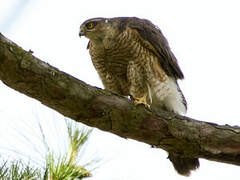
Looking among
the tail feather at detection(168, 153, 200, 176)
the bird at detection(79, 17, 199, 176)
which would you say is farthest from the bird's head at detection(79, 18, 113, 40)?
the tail feather at detection(168, 153, 200, 176)

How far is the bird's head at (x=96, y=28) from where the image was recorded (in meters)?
6.23

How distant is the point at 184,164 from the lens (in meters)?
5.58

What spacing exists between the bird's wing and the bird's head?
0.21 meters

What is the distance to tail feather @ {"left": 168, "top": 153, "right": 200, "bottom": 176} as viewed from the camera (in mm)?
5504

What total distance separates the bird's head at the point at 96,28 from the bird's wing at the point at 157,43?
8.4 inches

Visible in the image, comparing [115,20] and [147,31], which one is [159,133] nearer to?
[147,31]

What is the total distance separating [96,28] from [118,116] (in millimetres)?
2104

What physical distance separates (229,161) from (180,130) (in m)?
0.56

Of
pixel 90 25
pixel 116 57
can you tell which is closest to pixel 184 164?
pixel 116 57

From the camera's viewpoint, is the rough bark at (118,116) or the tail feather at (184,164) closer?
the rough bark at (118,116)

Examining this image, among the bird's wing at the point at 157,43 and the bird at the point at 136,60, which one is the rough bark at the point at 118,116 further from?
the bird's wing at the point at 157,43

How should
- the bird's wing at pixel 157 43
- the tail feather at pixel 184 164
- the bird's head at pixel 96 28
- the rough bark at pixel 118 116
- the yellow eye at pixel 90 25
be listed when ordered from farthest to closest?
the yellow eye at pixel 90 25 → the bird's head at pixel 96 28 → the bird's wing at pixel 157 43 → the tail feather at pixel 184 164 → the rough bark at pixel 118 116

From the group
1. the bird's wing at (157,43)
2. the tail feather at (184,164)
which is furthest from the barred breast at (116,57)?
the tail feather at (184,164)

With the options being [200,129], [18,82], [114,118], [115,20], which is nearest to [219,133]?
Answer: [200,129]
